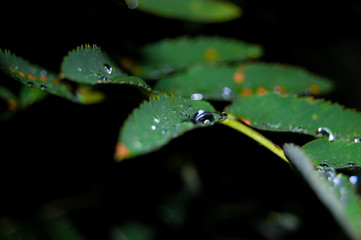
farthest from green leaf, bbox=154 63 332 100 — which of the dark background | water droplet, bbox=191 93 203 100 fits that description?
the dark background

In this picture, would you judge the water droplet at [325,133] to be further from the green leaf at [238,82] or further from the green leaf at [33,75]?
the green leaf at [33,75]

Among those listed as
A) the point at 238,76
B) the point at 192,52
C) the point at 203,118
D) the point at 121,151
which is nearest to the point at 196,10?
the point at 192,52

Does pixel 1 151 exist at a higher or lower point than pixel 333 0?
lower

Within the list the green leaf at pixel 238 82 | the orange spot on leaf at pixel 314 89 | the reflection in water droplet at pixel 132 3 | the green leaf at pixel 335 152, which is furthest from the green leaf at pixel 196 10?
the green leaf at pixel 335 152

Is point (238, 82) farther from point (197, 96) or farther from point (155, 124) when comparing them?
point (155, 124)

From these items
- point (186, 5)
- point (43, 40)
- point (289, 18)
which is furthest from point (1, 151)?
point (289, 18)

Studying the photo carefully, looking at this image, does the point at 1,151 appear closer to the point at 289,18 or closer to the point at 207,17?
the point at 207,17

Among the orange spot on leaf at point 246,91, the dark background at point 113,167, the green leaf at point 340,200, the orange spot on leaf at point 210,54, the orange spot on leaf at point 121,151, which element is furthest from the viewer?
the orange spot on leaf at point 210,54
